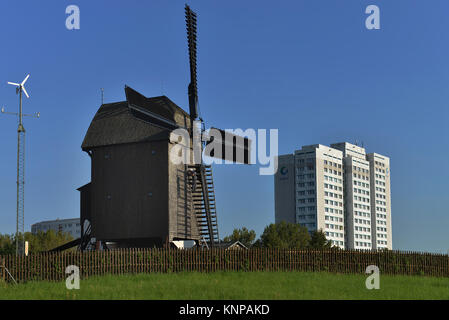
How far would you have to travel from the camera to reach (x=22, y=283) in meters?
29.2

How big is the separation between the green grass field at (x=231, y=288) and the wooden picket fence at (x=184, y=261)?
67.3 inches

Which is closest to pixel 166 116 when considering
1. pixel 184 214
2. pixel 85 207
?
pixel 184 214

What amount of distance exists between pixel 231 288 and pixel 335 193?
144 m

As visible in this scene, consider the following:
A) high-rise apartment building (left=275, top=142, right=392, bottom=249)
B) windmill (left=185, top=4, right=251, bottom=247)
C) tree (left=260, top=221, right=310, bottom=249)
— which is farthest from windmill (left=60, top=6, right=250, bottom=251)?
high-rise apartment building (left=275, top=142, right=392, bottom=249)

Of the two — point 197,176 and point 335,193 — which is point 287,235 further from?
point 335,193

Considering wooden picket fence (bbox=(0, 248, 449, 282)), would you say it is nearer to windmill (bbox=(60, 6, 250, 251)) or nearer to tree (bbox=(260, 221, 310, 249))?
windmill (bbox=(60, 6, 250, 251))

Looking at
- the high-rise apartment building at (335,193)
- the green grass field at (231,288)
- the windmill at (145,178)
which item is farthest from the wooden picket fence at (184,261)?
the high-rise apartment building at (335,193)

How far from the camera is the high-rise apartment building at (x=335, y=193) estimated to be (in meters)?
157

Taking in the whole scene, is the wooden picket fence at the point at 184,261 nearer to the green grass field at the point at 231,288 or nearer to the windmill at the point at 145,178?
the green grass field at the point at 231,288

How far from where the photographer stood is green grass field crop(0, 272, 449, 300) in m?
21.8

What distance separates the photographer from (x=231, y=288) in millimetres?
22953
